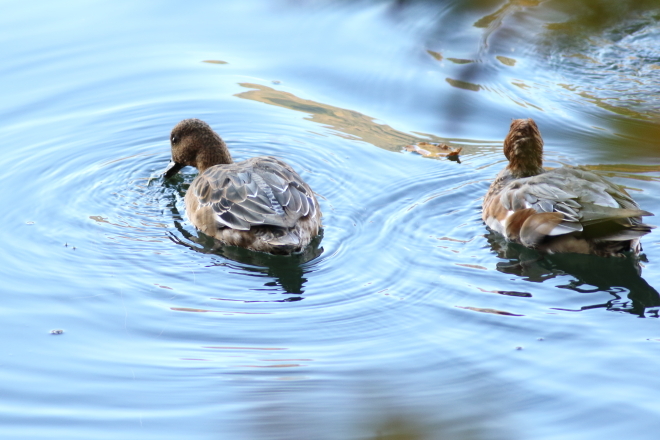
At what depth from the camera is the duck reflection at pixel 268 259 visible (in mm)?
6977

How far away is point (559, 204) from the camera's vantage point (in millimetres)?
7270

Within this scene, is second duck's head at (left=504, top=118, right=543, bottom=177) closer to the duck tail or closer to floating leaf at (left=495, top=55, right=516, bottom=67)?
the duck tail

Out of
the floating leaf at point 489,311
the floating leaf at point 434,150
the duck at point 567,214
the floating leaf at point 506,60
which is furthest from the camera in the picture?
the floating leaf at point 506,60

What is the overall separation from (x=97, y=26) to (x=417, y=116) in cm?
Result: 584

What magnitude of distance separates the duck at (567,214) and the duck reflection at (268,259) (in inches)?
74.0

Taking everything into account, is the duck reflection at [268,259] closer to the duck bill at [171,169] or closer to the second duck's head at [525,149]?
the duck bill at [171,169]

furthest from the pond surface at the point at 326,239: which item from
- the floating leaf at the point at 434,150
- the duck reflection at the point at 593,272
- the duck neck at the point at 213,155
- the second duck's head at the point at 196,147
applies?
the duck neck at the point at 213,155

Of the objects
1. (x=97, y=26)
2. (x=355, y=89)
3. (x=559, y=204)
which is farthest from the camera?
(x=97, y=26)

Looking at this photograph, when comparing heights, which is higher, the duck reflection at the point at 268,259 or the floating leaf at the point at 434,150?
the floating leaf at the point at 434,150

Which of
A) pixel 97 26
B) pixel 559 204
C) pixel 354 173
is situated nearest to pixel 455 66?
pixel 354 173

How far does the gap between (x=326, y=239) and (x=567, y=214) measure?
2299 mm

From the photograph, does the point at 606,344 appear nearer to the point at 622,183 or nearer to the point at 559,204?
the point at 559,204

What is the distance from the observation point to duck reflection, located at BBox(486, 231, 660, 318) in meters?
6.44

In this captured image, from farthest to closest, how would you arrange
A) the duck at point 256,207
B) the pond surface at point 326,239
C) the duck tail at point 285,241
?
the duck at point 256,207
the duck tail at point 285,241
the pond surface at point 326,239
